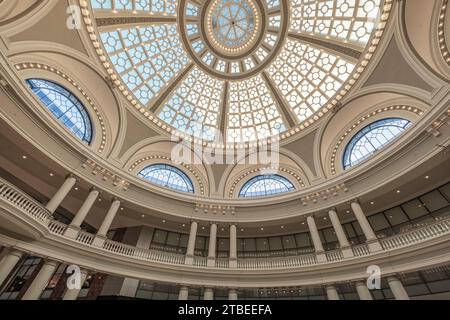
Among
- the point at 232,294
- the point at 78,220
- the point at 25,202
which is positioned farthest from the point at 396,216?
the point at 25,202

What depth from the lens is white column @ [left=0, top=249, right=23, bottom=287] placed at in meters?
10.2

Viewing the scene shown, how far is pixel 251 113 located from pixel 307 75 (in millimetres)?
6230

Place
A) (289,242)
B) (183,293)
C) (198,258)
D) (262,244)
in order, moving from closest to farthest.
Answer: (183,293), (198,258), (289,242), (262,244)

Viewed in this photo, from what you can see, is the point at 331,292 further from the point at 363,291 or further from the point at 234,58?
the point at 234,58

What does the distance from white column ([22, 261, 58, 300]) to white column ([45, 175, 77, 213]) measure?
2887mm

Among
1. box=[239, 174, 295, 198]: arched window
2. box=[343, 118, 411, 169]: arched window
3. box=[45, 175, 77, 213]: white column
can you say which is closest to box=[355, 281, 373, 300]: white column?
box=[343, 118, 411, 169]: arched window

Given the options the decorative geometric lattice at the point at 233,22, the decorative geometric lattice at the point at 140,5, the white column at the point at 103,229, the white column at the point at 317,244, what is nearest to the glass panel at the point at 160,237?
the white column at the point at 103,229

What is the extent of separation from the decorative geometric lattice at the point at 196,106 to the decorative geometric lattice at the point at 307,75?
609 cm

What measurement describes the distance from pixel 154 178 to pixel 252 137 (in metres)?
10.6

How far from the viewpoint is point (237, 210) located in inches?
769

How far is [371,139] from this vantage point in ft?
60.0

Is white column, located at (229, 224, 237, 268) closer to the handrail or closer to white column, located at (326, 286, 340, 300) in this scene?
white column, located at (326, 286, 340, 300)
